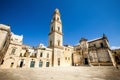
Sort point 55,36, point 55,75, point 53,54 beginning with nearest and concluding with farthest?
Result: point 55,75, point 53,54, point 55,36

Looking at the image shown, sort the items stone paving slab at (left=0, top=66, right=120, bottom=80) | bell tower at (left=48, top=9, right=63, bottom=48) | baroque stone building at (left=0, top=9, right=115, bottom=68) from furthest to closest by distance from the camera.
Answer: bell tower at (left=48, top=9, right=63, bottom=48), baroque stone building at (left=0, top=9, right=115, bottom=68), stone paving slab at (left=0, top=66, right=120, bottom=80)

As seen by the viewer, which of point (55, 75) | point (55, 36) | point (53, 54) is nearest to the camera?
point (55, 75)

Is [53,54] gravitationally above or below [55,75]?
above

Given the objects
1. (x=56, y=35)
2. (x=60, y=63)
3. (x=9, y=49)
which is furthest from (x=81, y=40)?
(x=9, y=49)

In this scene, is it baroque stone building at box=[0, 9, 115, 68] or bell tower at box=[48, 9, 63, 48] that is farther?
bell tower at box=[48, 9, 63, 48]

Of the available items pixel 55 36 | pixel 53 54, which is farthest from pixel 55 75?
pixel 55 36

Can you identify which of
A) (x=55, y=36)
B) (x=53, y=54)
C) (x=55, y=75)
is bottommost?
(x=55, y=75)

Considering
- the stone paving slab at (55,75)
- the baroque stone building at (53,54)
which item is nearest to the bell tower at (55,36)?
the baroque stone building at (53,54)

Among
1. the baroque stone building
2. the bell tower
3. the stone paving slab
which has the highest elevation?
the bell tower

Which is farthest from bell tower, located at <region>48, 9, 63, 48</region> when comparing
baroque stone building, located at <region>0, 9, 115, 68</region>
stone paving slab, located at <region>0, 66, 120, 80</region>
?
stone paving slab, located at <region>0, 66, 120, 80</region>

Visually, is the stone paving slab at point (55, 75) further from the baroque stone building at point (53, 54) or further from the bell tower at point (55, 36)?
the bell tower at point (55, 36)

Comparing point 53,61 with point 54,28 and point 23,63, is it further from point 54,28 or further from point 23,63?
point 54,28

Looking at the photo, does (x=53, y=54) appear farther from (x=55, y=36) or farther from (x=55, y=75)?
(x=55, y=75)

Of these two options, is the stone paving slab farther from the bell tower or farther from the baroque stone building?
the bell tower
